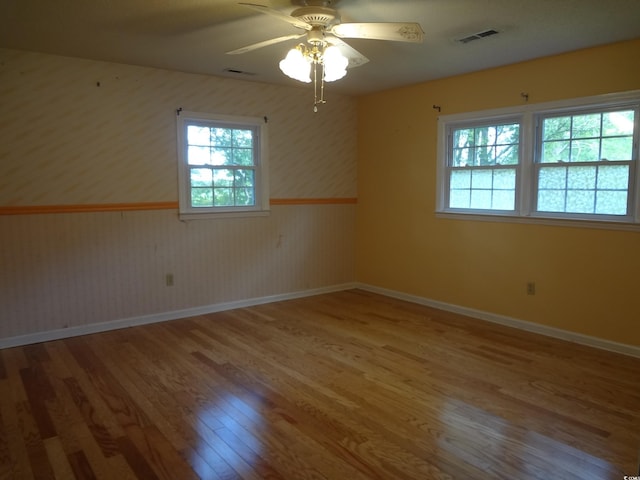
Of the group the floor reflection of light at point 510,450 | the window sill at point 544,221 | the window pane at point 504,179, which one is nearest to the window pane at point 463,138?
the window pane at point 504,179

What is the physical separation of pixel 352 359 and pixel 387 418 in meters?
0.94

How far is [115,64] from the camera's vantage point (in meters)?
4.23

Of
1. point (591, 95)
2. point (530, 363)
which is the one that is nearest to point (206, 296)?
point (530, 363)

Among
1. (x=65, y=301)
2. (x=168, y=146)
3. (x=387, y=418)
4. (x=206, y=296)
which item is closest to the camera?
(x=387, y=418)

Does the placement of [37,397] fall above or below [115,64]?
below

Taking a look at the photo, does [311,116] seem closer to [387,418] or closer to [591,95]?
[591,95]

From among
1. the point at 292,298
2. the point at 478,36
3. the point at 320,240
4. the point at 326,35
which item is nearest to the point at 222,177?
the point at 320,240

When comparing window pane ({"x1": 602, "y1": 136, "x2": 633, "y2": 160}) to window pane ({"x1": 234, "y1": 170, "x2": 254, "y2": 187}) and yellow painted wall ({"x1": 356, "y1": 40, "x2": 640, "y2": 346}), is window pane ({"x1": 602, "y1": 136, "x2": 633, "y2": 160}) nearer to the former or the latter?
yellow painted wall ({"x1": 356, "y1": 40, "x2": 640, "y2": 346})

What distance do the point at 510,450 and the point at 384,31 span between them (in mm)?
2428

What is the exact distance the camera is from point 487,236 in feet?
15.3

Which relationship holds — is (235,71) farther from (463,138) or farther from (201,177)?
(463,138)

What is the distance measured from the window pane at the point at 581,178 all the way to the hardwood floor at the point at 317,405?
1.39 meters

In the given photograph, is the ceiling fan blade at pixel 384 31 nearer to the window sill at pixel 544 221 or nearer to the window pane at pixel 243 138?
the window sill at pixel 544 221

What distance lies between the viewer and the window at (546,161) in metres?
3.73
